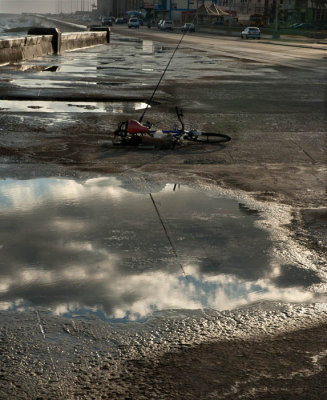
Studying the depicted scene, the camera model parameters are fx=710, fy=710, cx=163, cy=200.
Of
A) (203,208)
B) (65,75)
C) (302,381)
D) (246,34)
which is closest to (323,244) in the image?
(203,208)

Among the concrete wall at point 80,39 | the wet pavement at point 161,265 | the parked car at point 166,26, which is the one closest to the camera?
the wet pavement at point 161,265

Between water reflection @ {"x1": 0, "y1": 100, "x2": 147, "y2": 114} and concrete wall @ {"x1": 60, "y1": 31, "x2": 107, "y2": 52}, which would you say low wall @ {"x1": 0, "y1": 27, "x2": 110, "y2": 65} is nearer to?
concrete wall @ {"x1": 60, "y1": 31, "x2": 107, "y2": 52}

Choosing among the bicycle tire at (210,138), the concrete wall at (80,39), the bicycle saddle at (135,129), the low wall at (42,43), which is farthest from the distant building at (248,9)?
the bicycle saddle at (135,129)

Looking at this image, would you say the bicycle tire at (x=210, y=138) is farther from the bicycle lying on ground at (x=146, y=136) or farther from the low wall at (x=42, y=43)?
the low wall at (x=42, y=43)

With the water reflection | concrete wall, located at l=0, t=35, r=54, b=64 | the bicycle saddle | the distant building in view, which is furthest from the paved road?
the distant building

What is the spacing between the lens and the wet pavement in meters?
3.95

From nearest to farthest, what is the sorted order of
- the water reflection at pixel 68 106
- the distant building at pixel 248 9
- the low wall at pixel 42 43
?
the water reflection at pixel 68 106 → the low wall at pixel 42 43 → the distant building at pixel 248 9

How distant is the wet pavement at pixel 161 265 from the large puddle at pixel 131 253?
0.02 meters

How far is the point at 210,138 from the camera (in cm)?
1137

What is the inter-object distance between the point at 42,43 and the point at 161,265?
31188 mm

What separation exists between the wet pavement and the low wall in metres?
16.7

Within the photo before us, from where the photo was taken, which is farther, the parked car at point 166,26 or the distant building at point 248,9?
the distant building at point 248,9

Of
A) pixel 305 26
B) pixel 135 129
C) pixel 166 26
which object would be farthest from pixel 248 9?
pixel 135 129

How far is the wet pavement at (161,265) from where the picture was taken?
13.0 ft
